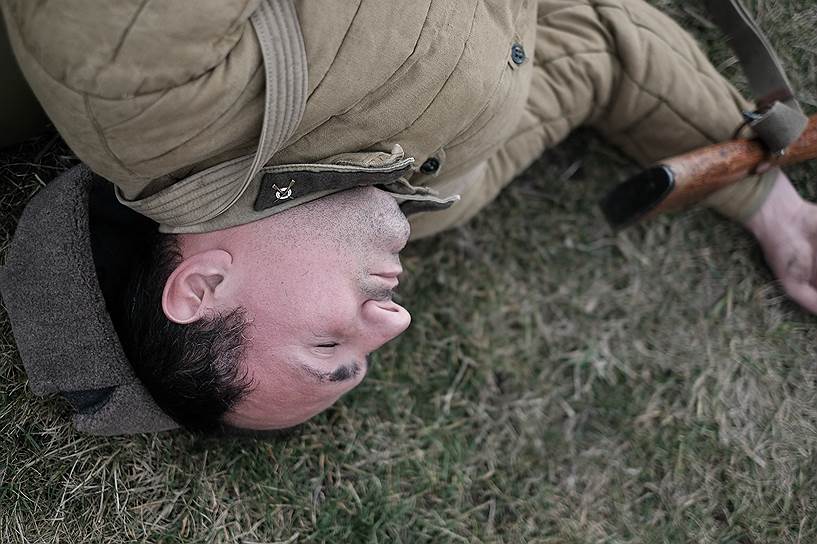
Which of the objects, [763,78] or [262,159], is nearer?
[262,159]

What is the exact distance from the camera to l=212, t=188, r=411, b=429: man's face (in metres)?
1.53

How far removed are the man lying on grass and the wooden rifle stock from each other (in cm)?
50

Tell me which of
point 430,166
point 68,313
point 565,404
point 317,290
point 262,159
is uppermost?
point 262,159

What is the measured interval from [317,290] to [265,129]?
353 millimetres

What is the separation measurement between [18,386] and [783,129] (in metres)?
2.17

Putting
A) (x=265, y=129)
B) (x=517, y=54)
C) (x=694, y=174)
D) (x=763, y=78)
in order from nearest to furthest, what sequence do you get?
(x=265, y=129), (x=517, y=54), (x=694, y=174), (x=763, y=78)

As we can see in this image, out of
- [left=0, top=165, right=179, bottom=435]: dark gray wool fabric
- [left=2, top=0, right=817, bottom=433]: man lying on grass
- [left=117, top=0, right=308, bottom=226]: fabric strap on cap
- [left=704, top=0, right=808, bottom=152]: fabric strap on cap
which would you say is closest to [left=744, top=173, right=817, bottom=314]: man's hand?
[left=704, top=0, right=808, bottom=152]: fabric strap on cap

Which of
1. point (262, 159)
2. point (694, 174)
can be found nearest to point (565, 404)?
point (694, 174)

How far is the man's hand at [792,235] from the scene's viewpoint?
2.31 m

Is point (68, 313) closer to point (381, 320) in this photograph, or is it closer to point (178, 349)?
point (178, 349)

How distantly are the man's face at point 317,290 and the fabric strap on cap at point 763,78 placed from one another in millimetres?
1167

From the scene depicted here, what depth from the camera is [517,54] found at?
1740 millimetres

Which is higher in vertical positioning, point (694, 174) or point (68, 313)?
point (694, 174)

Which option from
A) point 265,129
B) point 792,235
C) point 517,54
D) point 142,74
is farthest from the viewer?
point 792,235
